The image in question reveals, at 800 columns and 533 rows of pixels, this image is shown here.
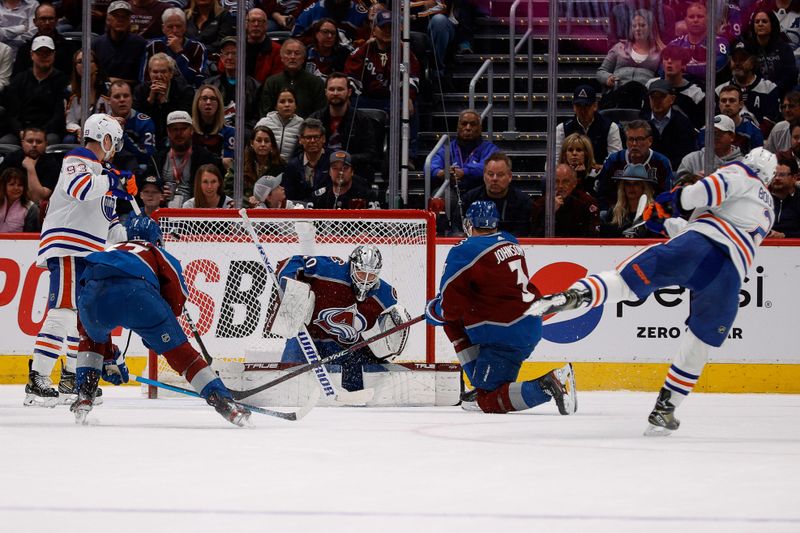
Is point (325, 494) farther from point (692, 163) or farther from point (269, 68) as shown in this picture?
point (269, 68)

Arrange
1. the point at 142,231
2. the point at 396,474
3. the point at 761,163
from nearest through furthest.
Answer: the point at 396,474
the point at 761,163
the point at 142,231

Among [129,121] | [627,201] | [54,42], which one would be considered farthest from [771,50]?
[54,42]

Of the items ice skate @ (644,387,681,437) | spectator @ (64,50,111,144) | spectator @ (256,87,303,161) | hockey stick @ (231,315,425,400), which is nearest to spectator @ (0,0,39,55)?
spectator @ (64,50,111,144)

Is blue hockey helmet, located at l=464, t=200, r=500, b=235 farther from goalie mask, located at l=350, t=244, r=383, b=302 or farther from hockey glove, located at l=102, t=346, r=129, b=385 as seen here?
hockey glove, located at l=102, t=346, r=129, b=385

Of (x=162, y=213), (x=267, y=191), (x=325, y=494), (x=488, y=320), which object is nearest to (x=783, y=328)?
(x=488, y=320)

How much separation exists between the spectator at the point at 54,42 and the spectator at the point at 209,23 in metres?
0.81

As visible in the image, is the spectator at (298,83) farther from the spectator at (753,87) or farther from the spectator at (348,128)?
the spectator at (753,87)

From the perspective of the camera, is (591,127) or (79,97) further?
(79,97)

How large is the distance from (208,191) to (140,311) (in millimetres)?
2747

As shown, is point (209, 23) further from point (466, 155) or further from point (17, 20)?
point (466, 155)

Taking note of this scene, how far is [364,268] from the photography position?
5.99 meters

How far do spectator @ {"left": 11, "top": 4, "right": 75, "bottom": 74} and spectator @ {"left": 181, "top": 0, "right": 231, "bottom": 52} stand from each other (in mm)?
808

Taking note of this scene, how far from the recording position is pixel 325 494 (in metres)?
2.92

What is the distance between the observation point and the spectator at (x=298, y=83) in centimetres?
788
